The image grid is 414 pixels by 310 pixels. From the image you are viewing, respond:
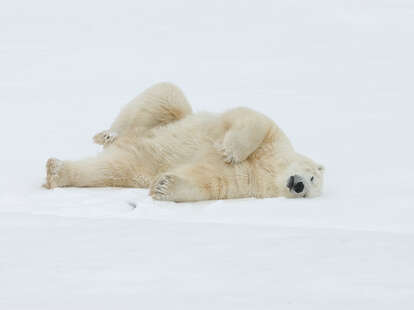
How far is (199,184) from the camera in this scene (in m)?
5.83

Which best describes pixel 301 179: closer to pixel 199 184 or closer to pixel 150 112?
pixel 199 184

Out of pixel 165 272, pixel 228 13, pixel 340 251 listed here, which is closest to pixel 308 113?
pixel 340 251

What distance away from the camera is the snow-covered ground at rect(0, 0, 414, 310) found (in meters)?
3.89

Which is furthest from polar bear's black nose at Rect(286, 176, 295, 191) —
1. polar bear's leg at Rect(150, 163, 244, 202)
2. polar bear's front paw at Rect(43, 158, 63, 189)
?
polar bear's front paw at Rect(43, 158, 63, 189)

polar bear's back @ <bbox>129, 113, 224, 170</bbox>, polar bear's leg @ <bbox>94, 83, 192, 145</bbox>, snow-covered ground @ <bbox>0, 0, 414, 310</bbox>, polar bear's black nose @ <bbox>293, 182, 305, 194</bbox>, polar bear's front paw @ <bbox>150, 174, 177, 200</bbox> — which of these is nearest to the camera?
snow-covered ground @ <bbox>0, 0, 414, 310</bbox>

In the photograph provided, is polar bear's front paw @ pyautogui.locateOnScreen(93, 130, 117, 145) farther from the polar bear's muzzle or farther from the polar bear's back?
the polar bear's muzzle

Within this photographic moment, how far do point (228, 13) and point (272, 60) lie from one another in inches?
128

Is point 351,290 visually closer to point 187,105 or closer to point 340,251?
point 340,251

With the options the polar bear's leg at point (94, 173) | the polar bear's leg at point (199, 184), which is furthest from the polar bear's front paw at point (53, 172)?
the polar bear's leg at point (199, 184)

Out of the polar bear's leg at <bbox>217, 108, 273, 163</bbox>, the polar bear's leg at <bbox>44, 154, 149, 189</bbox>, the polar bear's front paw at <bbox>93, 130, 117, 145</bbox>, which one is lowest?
the polar bear's leg at <bbox>44, 154, 149, 189</bbox>

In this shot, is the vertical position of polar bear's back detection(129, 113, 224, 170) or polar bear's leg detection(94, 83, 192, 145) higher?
polar bear's leg detection(94, 83, 192, 145)

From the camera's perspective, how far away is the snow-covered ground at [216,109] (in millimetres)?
3891

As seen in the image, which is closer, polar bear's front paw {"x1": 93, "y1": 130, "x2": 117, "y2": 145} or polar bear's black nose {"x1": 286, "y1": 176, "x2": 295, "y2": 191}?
polar bear's black nose {"x1": 286, "y1": 176, "x2": 295, "y2": 191}

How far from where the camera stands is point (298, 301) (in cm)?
368
